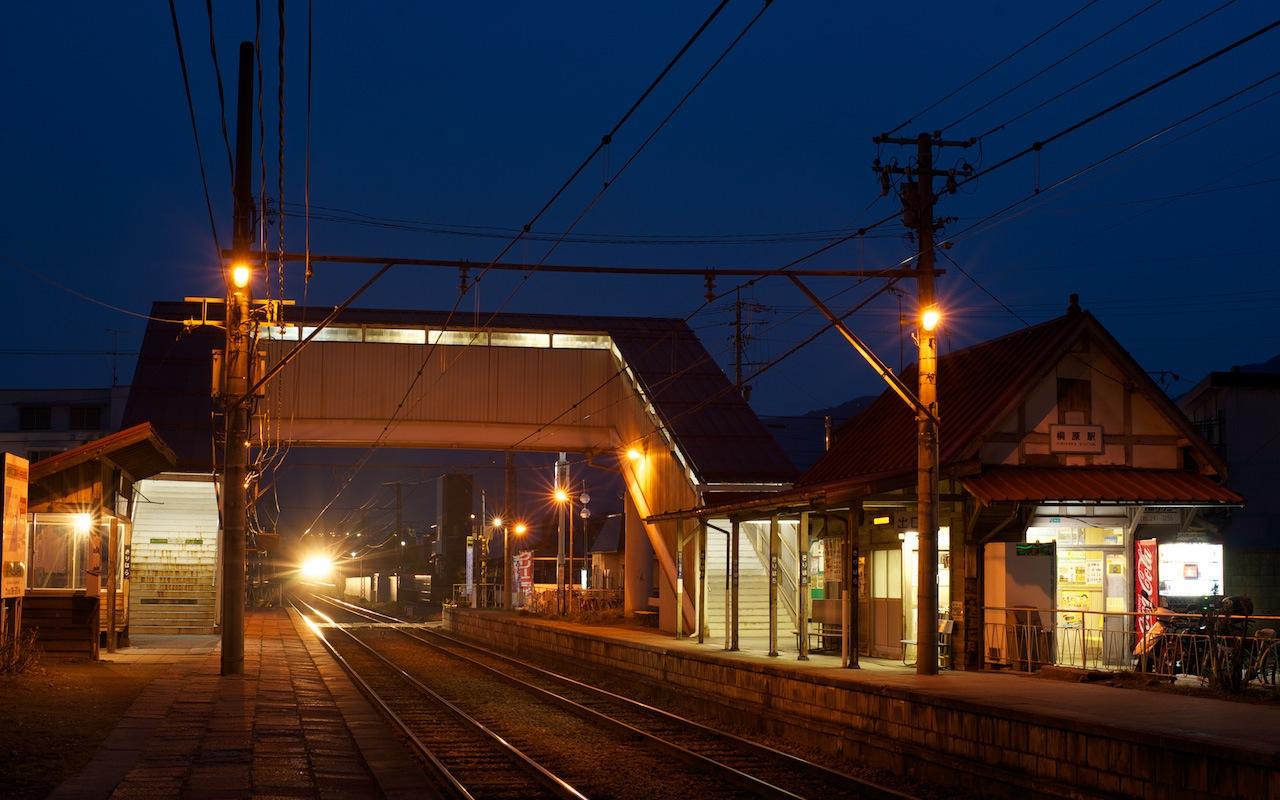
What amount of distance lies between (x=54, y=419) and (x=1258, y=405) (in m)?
60.0

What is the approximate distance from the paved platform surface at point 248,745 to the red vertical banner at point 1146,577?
11.2m

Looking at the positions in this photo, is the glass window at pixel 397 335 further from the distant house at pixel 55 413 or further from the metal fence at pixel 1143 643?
the distant house at pixel 55 413

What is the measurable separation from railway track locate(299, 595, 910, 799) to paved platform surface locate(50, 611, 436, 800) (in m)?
2.38

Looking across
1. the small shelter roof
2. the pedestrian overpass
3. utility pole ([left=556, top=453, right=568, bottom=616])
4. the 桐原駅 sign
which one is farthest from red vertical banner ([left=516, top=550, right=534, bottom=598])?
the 桐原駅 sign

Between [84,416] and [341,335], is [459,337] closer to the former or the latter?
[341,335]

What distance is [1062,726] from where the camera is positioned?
41.8 ft

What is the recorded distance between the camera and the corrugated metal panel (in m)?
19.6

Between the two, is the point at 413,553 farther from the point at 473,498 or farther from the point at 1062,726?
the point at 1062,726

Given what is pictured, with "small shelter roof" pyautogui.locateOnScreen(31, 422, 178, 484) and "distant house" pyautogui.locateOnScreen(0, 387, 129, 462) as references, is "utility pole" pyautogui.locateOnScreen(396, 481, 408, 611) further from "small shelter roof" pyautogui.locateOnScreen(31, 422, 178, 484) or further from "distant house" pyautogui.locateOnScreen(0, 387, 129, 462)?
"small shelter roof" pyautogui.locateOnScreen(31, 422, 178, 484)

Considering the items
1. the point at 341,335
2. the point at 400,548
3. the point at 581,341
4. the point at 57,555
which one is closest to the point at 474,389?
the point at 581,341

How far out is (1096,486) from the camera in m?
20.1

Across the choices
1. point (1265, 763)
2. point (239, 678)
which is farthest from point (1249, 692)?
point (239, 678)

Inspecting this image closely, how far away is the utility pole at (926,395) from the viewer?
18.8 meters

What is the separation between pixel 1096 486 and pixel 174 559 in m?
26.0
